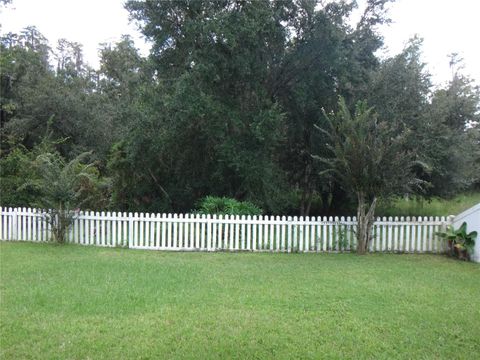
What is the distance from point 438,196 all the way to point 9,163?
15.6 meters

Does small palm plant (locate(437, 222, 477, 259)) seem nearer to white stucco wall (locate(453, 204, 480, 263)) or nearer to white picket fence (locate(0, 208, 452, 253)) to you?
white stucco wall (locate(453, 204, 480, 263))

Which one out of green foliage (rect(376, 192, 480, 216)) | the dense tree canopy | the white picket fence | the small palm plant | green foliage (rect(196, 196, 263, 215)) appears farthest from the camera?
green foliage (rect(376, 192, 480, 216))

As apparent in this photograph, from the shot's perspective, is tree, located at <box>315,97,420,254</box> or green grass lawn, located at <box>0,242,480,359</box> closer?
green grass lawn, located at <box>0,242,480,359</box>

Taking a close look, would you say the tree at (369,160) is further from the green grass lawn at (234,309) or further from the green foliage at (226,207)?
the green foliage at (226,207)

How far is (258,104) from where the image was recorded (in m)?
13.5

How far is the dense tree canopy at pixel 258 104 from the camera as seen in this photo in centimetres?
1250

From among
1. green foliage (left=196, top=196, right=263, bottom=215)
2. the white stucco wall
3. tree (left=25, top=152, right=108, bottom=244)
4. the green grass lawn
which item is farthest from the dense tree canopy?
the green grass lawn

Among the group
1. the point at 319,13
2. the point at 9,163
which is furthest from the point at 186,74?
the point at 9,163

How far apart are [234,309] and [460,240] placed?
670cm

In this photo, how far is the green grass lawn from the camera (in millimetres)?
4145

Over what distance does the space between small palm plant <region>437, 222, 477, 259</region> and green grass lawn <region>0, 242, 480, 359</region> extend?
812mm

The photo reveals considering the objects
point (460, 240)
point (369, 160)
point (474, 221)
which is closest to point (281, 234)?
point (369, 160)

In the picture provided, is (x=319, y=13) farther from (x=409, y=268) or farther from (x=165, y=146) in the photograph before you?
(x=409, y=268)

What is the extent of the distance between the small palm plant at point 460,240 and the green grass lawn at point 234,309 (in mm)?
812
